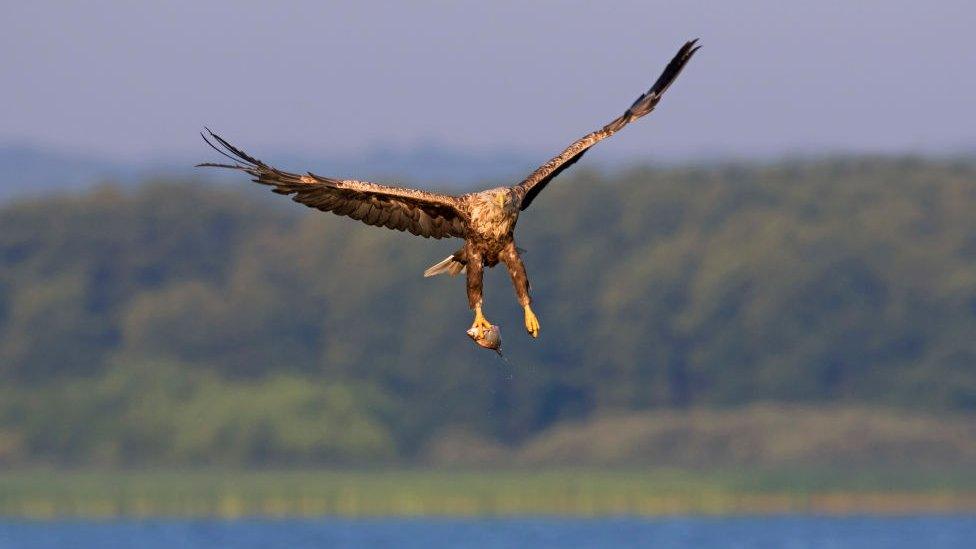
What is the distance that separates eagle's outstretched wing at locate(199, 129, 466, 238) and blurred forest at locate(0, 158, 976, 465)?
6630cm

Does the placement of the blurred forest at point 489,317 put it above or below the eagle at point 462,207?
above

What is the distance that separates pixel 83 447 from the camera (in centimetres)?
8594

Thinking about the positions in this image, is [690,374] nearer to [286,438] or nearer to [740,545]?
[286,438]

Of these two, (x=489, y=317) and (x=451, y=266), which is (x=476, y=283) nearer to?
(x=451, y=266)

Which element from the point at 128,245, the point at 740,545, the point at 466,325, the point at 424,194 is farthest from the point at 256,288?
the point at 424,194

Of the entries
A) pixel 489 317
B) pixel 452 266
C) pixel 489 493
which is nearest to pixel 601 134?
pixel 452 266

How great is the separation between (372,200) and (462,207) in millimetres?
1163

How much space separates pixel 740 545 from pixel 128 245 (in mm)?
40444

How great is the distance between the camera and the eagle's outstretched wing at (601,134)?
15.7 meters

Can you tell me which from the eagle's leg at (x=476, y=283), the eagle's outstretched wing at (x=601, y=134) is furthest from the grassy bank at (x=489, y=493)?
the eagle's leg at (x=476, y=283)

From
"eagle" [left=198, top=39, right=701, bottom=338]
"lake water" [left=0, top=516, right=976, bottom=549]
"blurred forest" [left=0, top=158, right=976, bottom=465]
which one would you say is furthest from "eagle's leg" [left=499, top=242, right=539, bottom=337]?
"blurred forest" [left=0, top=158, right=976, bottom=465]

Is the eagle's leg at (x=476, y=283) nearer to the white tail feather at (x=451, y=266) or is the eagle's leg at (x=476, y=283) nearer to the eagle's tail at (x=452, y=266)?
the eagle's tail at (x=452, y=266)

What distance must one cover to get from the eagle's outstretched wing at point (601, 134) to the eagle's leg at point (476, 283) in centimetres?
49

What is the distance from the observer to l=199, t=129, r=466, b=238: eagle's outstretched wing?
15453 mm
